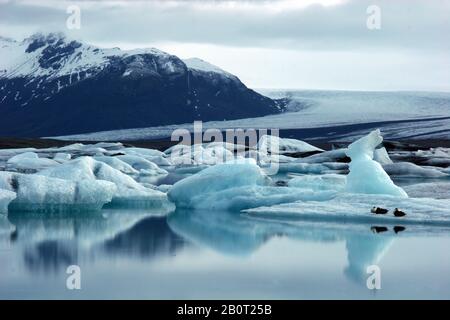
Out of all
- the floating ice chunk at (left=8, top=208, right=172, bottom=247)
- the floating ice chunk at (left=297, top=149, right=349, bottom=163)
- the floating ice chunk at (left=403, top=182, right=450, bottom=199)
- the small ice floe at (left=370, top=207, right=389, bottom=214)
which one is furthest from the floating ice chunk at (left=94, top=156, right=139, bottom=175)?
the small ice floe at (left=370, top=207, right=389, bottom=214)

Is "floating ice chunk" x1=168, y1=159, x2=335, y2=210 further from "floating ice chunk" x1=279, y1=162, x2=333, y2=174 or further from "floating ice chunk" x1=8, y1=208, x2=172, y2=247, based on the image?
"floating ice chunk" x1=279, y1=162, x2=333, y2=174

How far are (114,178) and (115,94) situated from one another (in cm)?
8270

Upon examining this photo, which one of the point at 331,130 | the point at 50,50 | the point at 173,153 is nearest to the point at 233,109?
the point at 50,50

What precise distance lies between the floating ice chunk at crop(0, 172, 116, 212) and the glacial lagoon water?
21 cm

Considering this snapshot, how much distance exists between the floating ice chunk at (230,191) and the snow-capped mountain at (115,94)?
72.8 m

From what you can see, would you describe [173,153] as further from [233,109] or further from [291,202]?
[233,109]

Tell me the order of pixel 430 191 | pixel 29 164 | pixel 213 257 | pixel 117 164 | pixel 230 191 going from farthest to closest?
pixel 29 164 < pixel 117 164 < pixel 430 191 < pixel 230 191 < pixel 213 257

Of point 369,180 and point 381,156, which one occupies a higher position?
Result: point 381,156

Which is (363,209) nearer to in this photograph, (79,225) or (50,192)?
(79,225)

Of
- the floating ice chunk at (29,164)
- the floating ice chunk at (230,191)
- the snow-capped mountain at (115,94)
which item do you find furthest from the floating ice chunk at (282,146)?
the snow-capped mountain at (115,94)

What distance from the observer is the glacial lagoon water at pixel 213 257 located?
7.42 meters

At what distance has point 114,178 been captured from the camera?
552 inches

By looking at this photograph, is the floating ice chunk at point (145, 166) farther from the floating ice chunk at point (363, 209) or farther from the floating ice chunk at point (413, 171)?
the floating ice chunk at point (363, 209)

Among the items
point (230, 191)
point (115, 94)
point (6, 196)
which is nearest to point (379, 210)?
point (230, 191)
